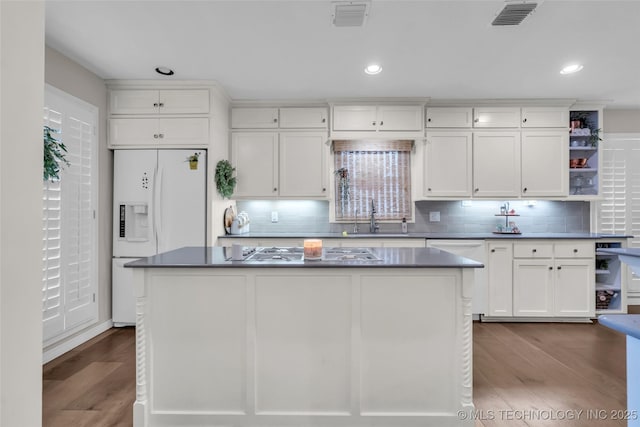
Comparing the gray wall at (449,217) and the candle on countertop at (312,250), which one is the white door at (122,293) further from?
the candle on countertop at (312,250)

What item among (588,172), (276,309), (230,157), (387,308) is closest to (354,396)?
(387,308)

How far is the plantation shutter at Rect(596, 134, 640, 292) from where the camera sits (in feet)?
15.4

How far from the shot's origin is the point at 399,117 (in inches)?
169

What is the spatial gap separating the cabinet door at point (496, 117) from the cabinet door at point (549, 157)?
0.65 feet

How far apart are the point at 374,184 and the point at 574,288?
8.15 feet

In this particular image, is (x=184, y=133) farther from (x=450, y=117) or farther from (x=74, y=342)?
(x=450, y=117)

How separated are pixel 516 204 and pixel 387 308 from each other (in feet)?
11.2

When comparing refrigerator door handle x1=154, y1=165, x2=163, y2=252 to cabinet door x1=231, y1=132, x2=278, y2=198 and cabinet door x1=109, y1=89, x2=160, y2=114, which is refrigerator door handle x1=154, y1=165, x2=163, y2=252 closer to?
cabinet door x1=109, y1=89, x2=160, y2=114

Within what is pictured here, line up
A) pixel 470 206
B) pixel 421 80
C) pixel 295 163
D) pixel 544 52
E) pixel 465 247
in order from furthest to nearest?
pixel 470 206, pixel 295 163, pixel 465 247, pixel 421 80, pixel 544 52

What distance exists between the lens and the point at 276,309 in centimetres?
206

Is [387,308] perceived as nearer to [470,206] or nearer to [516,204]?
[470,206]

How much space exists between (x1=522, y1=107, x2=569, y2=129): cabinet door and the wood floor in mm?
2312

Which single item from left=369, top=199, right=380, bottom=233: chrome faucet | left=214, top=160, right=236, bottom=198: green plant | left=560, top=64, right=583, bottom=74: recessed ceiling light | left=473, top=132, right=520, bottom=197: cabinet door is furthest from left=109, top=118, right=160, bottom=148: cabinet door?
left=560, top=64, right=583, bottom=74: recessed ceiling light

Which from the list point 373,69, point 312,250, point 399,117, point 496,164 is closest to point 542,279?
point 496,164
